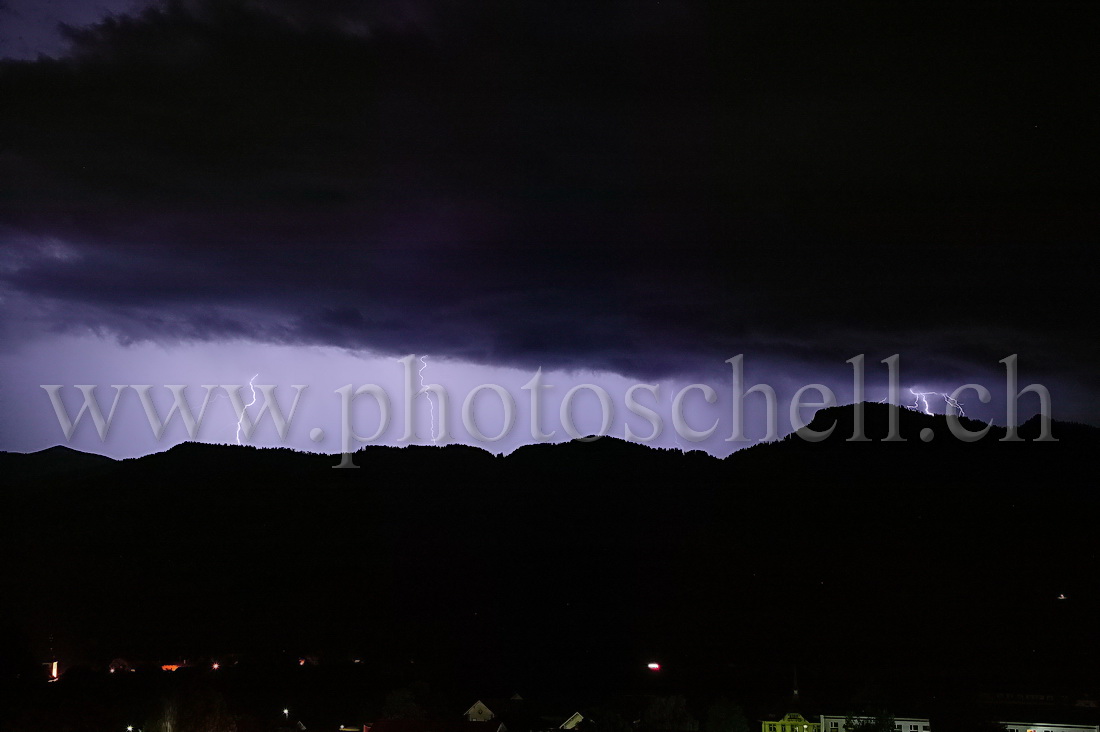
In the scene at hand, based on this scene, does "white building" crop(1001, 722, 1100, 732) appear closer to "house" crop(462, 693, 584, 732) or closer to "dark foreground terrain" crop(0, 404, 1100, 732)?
"dark foreground terrain" crop(0, 404, 1100, 732)

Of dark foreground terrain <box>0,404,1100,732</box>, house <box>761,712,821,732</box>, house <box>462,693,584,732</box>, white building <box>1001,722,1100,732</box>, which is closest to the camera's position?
white building <box>1001,722,1100,732</box>

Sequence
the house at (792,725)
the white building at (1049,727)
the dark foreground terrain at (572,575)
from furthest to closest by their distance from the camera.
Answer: the dark foreground terrain at (572,575) → the house at (792,725) → the white building at (1049,727)

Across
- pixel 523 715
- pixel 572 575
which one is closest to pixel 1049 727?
pixel 523 715

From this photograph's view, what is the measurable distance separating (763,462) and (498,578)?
30.4 m

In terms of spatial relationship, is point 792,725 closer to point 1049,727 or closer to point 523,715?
point 1049,727

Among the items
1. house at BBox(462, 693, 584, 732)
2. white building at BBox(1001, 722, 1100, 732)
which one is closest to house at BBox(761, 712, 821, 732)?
white building at BBox(1001, 722, 1100, 732)

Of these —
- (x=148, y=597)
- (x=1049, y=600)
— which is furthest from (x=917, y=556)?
(x=148, y=597)

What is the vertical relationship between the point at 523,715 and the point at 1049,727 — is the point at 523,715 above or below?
below

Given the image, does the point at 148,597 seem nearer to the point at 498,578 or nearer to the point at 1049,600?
the point at 498,578

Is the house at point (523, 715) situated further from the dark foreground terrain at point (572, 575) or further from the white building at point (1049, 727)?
the white building at point (1049, 727)

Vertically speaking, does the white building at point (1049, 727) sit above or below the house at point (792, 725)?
above

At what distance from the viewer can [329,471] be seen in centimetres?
10844

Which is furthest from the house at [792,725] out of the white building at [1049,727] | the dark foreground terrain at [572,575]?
the white building at [1049,727]

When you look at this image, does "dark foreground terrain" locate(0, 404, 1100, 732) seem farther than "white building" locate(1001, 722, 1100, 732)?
Yes
